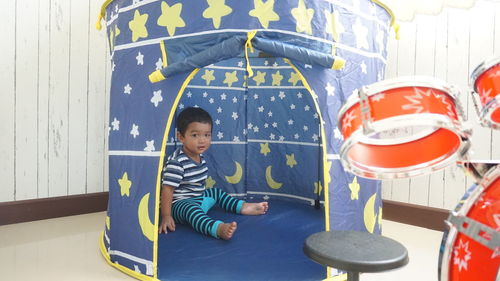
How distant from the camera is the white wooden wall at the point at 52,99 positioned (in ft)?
6.93

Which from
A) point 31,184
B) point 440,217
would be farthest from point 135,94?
point 440,217

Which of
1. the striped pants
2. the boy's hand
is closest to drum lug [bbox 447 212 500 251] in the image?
the striped pants

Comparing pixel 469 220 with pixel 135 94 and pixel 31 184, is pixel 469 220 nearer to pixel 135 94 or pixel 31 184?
pixel 135 94

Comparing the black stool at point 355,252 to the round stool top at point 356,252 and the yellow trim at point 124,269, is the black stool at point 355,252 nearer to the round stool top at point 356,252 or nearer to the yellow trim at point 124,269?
the round stool top at point 356,252

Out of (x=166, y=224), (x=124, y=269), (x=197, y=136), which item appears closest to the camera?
(x=124, y=269)

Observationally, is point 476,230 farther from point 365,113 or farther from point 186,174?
Answer: point 186,174

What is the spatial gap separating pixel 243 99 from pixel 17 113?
4.15 ft

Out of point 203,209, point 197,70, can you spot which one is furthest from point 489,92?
point 203,209

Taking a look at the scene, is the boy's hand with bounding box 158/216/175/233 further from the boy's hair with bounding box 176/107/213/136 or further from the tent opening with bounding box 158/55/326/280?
the boy's hair with bounding box 176/107/213/136

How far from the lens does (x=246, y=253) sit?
1605 millimetres

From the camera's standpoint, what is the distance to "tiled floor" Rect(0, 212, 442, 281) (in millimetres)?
1477

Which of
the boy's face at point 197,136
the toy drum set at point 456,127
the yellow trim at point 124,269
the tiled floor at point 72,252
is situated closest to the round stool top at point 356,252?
the toy drum set at point 456,127

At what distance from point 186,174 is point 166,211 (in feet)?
0.85

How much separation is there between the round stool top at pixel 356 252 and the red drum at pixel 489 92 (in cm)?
34
